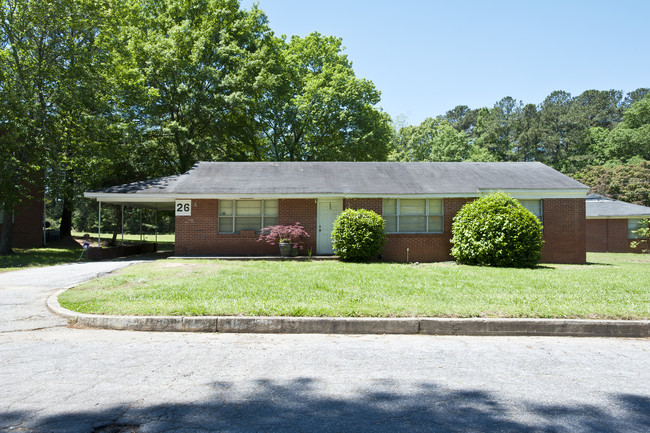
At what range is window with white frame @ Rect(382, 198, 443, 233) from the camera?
17.0 m

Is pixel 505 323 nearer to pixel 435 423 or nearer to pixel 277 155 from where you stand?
pixel 435 423

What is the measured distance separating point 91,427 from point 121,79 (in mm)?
23790

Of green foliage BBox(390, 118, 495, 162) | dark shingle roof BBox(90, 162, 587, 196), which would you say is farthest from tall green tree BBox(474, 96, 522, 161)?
dark shingle roof BBox(90, 162, 587, 196)

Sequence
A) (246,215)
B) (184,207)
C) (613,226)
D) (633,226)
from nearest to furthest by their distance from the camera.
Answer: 1. (184,207)
2. (246,215)
3. (633,226)
4. (613,226)

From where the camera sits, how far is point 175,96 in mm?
24844

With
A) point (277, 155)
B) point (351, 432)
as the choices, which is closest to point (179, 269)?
point (351, 432)

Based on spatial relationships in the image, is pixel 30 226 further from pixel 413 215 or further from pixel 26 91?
pixel 413 215

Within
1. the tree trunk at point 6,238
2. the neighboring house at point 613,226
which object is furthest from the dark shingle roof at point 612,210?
the tree trunk at point 6,238

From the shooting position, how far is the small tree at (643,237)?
1057 inches

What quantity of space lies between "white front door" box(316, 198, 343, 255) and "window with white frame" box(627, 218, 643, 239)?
22738 mm

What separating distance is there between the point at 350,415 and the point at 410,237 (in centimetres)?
1382

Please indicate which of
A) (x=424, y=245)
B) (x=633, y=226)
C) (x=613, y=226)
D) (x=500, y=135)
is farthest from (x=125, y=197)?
(x=500, y=135)

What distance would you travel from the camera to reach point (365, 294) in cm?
795

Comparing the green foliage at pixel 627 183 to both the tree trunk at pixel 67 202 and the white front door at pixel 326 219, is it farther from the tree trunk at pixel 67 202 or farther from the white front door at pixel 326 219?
the tree trunk at pixel 67 202
